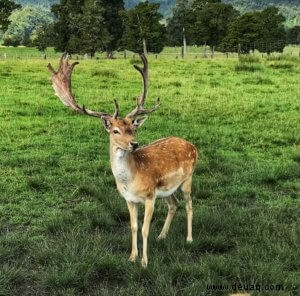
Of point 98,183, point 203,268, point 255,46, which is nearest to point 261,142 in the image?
point 98,183

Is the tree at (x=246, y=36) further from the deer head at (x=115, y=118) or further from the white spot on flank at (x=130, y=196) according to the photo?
the white spot on flank at (x=130, y=196)

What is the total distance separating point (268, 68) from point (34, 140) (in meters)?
20.0

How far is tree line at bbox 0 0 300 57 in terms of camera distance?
208ft

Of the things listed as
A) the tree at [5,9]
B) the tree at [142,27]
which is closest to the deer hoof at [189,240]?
the tree at [5,9]

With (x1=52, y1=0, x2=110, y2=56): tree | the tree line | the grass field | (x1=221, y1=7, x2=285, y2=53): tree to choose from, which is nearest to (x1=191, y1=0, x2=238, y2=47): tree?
the tree line

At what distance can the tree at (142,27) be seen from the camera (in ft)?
245

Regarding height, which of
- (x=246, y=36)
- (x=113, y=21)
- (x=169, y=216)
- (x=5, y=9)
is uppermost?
(x=5, y=9)

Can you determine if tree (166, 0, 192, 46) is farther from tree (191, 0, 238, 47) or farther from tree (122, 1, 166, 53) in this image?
tree (122, 1, 166, 53)

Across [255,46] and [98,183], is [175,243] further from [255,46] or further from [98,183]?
[255,46]

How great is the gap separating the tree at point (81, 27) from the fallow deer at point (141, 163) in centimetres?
5712

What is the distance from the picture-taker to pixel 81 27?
208 feet

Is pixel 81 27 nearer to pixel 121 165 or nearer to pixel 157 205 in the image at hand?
pixel 157 205

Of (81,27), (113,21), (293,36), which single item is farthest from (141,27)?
(293,36)

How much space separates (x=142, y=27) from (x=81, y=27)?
1415 cm
